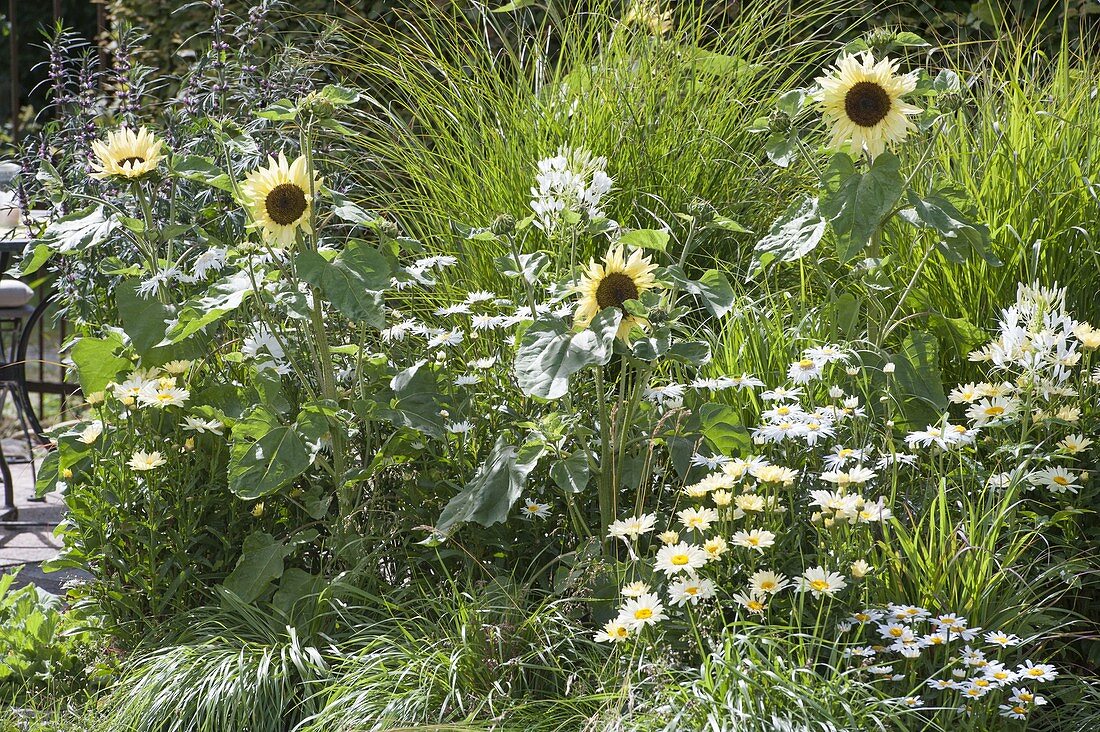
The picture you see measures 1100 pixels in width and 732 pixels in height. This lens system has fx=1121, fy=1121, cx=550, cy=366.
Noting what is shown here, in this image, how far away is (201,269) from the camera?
255 centimetres

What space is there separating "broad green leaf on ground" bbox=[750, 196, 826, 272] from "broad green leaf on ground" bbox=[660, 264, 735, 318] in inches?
9.7

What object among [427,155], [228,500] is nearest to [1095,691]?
[228,500]

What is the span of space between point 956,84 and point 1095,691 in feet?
4.39

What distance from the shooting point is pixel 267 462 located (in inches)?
91.9

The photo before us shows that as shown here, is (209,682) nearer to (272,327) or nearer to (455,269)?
(272,327)

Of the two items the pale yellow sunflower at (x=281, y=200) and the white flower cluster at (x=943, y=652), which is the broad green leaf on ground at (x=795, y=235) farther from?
the pale yellow sunflower at (x=281, y=200)

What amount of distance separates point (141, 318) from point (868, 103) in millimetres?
1675

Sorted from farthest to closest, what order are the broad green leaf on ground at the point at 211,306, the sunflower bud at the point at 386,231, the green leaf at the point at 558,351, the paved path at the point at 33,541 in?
the paved path at the point at 33,541, the sunflower bud at the point at 386,231, the broad green leaf on ground at the point at 211,306, the green leaf at the point at 558,351

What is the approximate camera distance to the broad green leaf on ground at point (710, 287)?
2254 mm

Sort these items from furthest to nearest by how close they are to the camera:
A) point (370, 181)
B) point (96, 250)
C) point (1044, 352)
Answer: point (370, 181) < point (96, 250) < point (1044, 352)

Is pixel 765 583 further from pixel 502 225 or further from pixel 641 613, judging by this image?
pixel 502 225

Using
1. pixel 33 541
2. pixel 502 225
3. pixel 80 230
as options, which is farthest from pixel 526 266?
pixel 33 541

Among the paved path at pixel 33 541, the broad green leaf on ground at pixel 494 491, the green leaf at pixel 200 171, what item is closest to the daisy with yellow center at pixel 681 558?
the broad green leaf on ground at pixel 494 491

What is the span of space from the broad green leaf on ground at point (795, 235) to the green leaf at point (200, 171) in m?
1.19
